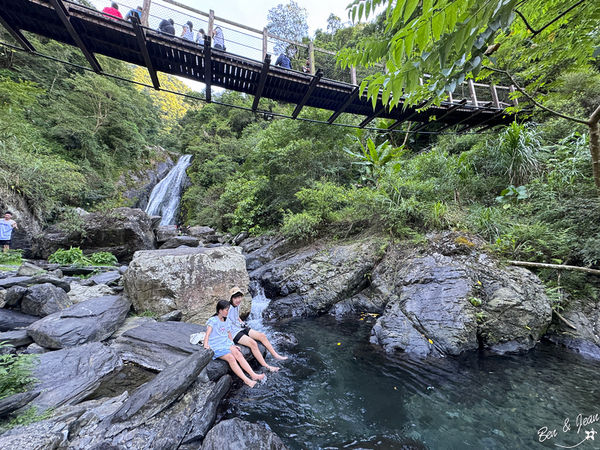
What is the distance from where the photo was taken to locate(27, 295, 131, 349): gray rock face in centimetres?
349

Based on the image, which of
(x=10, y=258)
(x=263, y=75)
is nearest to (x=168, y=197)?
(x=10, y=258)

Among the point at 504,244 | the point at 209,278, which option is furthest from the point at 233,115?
the point at 504,244

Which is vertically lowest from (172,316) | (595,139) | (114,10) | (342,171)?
(172,316)

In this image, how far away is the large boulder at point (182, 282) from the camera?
4.95 metres

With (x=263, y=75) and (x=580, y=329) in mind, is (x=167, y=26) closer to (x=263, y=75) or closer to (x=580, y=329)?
(x=263, y=75)

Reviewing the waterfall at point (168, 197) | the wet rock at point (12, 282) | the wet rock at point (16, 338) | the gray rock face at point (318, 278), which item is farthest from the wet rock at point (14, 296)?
the waterfall at point (168, 197)

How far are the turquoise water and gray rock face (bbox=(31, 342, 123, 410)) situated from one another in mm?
1598

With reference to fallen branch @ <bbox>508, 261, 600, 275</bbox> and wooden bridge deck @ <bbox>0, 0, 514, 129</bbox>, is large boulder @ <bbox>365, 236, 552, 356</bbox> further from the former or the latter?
wooden bridge deck @ <bbox>0, 0, 514, 129</bbox>

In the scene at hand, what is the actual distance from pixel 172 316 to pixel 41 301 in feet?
7.15

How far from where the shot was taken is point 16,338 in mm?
3385

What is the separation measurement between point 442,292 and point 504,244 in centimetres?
183

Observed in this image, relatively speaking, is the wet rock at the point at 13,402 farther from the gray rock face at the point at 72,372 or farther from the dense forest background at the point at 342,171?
the dense forest background at the point at 342,171

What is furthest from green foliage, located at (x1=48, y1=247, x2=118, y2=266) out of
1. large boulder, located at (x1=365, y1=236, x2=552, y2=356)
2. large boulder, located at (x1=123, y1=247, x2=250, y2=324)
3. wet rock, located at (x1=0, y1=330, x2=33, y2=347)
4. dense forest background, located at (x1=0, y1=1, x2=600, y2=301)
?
large boulder, located at (x1=365, y1=236, x2=552, y2=356)

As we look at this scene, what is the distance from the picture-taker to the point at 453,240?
5562mm
